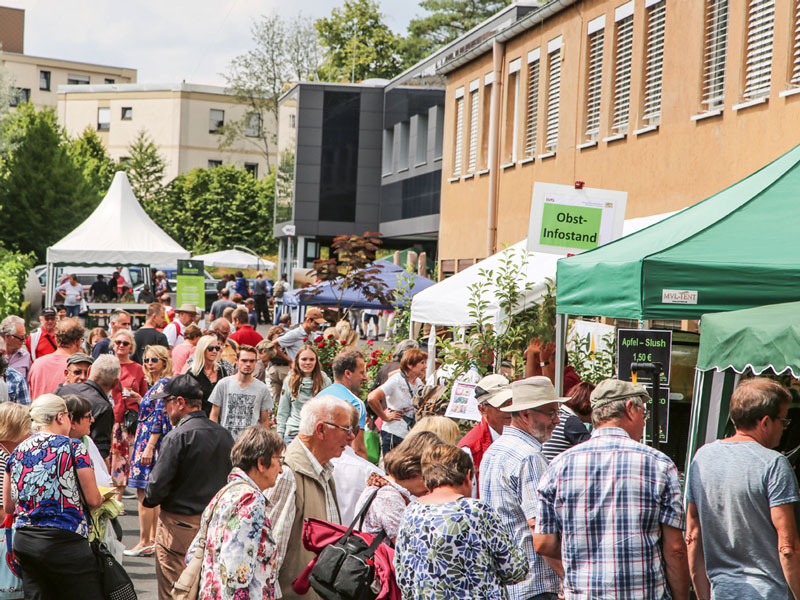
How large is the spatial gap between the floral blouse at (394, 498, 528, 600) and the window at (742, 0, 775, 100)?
36.2 ft

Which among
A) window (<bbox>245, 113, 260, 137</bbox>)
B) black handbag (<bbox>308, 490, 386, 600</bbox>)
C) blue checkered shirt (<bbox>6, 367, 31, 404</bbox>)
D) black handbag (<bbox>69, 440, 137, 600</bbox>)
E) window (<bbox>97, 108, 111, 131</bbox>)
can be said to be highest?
window (<bbox>97, 108, 111, 131</bbox>)

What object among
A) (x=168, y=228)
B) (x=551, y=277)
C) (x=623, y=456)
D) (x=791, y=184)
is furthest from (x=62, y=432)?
(x=168, y=228)

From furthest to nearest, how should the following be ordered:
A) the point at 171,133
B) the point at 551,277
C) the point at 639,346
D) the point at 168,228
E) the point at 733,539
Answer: the point at 171,133 < the point at 168,228 < the point at 551,277 < the point at 639,346 < the point at 733,539

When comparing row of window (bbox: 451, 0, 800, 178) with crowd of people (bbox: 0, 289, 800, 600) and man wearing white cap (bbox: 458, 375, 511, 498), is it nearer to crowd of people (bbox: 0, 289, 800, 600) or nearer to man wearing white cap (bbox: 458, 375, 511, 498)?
man wearing white cap (bbox: 458, 375, 511, 498)

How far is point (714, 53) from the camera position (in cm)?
1598

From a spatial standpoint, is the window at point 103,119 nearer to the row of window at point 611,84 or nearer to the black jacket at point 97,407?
the row of window at point 611,84

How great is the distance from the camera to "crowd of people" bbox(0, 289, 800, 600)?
5.04 metres

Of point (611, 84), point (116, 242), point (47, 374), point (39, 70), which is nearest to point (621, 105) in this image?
point (611, 84)

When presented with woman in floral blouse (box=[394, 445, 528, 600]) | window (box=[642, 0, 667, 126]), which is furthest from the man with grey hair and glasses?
window (box=[642, 0, 667, 126])

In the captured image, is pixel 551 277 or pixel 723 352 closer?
pixel 723 352

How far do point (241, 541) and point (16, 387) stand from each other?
6.19 meters

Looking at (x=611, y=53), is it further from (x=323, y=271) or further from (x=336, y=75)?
(x=336, y=75)

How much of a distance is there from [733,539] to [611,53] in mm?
14639

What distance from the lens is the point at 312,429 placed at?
5738 millimetres
